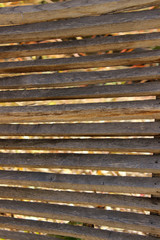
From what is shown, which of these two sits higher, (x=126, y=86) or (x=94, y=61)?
(x=94, y=61)

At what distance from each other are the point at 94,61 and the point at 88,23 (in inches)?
8.0

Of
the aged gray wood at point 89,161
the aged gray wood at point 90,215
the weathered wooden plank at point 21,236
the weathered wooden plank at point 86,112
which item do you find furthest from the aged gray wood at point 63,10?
the weathered wooden plank at point 21,236

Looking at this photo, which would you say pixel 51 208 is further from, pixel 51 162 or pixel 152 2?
pixel 152 2

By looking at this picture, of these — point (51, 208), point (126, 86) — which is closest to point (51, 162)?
point (51, 208)

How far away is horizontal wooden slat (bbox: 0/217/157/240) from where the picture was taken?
1.95 meters

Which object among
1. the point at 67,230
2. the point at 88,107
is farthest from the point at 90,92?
the point at 67,230

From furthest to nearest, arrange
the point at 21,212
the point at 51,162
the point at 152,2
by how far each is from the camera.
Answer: the point at 21,212, the point at 51,162, the point at 152,2

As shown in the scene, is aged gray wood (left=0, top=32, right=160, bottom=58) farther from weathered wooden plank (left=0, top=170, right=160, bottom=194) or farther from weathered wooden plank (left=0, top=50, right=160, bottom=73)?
weathered wooden plank (left=0, top=170, right=160, bottom=194)

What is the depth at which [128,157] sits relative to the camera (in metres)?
1.83

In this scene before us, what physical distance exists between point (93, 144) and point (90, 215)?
0.44m

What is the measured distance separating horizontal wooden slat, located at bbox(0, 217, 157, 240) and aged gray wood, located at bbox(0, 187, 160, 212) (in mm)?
182

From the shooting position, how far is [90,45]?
5.57ft

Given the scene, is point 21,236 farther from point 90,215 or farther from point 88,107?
point 88,107

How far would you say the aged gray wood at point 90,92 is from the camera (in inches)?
67.4
